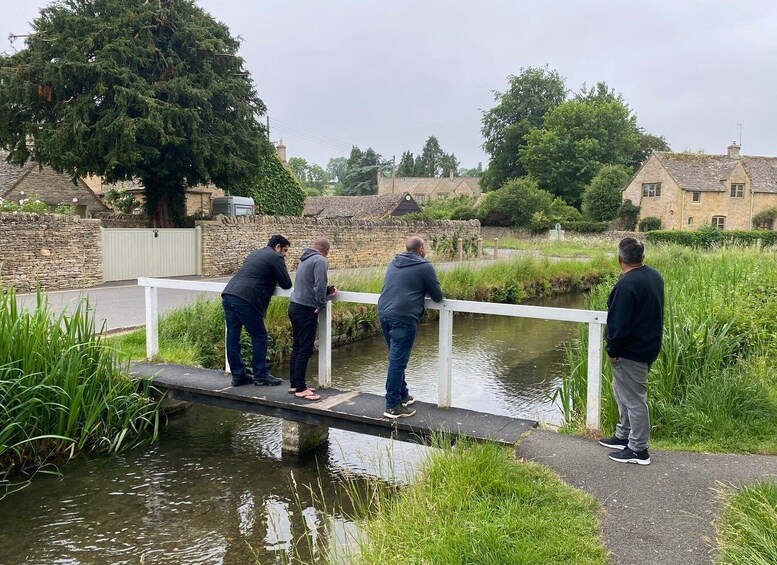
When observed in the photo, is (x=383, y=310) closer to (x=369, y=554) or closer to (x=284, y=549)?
(x=284, y=549)

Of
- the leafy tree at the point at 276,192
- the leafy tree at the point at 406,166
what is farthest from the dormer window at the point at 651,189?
the leafy tree at the point at 406,166

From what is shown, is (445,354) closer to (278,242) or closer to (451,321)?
(451,321)

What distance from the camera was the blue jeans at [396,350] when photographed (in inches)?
234

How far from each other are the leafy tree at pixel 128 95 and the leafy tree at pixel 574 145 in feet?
135

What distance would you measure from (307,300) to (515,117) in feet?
214

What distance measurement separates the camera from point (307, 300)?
21.4 ft

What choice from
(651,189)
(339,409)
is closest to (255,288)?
(339,409)

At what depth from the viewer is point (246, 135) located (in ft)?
72.9

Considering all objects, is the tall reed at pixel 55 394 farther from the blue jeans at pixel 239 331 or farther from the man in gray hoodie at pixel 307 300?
the man in gray hoodie at pixel 307 300

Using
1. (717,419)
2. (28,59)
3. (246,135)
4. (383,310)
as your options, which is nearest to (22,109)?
(28,59)

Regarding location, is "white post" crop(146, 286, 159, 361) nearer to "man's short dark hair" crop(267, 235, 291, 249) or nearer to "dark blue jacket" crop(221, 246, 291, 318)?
"dark blue jacket" crop(221, 246, 291, 318)

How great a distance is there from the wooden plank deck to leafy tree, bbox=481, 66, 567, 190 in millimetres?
60039

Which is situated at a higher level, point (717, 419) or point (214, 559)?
point (717, 419)

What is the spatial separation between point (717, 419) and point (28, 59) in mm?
21091
